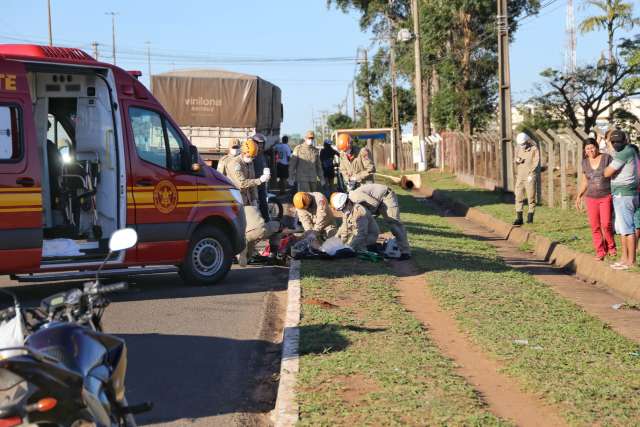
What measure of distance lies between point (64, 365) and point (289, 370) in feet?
11.5

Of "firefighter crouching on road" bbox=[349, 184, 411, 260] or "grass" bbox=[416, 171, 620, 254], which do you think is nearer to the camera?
"firefighter crouching on road" bbox=[349, 184, 411, 260]

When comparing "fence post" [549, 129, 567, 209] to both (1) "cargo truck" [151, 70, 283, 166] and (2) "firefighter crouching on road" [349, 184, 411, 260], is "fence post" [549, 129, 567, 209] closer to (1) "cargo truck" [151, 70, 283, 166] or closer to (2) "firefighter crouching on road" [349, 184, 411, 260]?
(1) "cargo truck" [151, 70, 283, 166]

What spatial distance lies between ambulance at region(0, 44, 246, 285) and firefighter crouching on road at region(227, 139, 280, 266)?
1.67 m

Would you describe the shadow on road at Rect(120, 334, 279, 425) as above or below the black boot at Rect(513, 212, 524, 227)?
below

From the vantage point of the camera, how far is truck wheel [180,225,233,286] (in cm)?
1224

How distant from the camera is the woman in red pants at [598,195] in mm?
13758

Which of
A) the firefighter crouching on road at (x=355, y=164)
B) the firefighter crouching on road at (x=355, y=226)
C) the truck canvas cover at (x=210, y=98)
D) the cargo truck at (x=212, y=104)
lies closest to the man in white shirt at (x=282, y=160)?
the cargo truck at (x=212, y=104)

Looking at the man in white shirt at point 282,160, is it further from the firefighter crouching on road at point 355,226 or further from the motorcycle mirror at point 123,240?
the motorcycle mirror at point 123,240

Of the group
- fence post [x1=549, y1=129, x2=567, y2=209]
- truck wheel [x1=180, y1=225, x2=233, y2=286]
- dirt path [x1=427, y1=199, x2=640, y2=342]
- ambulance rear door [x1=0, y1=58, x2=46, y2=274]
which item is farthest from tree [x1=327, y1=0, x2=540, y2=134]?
ambulance rear door [x1=0, y1=58, x2=46, y2=274]

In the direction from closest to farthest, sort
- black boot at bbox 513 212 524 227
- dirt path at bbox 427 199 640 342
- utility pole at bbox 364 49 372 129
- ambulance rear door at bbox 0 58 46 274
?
ambulance rear door at bbox 0 58 46 274 → dirt path at bbox 427 199 640 342 → black boot at bbox 513 212 524 227 → utility pole at bbox 364 49 372 129

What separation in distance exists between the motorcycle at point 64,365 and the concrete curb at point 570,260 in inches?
351

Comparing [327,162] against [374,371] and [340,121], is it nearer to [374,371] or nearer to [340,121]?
[374,371]

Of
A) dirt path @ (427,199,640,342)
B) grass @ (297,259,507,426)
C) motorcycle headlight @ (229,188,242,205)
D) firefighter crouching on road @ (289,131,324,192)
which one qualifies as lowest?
dirt path @ (427,199,640,342)

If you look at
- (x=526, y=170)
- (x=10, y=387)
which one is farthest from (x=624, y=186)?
(x=10, y=387)
